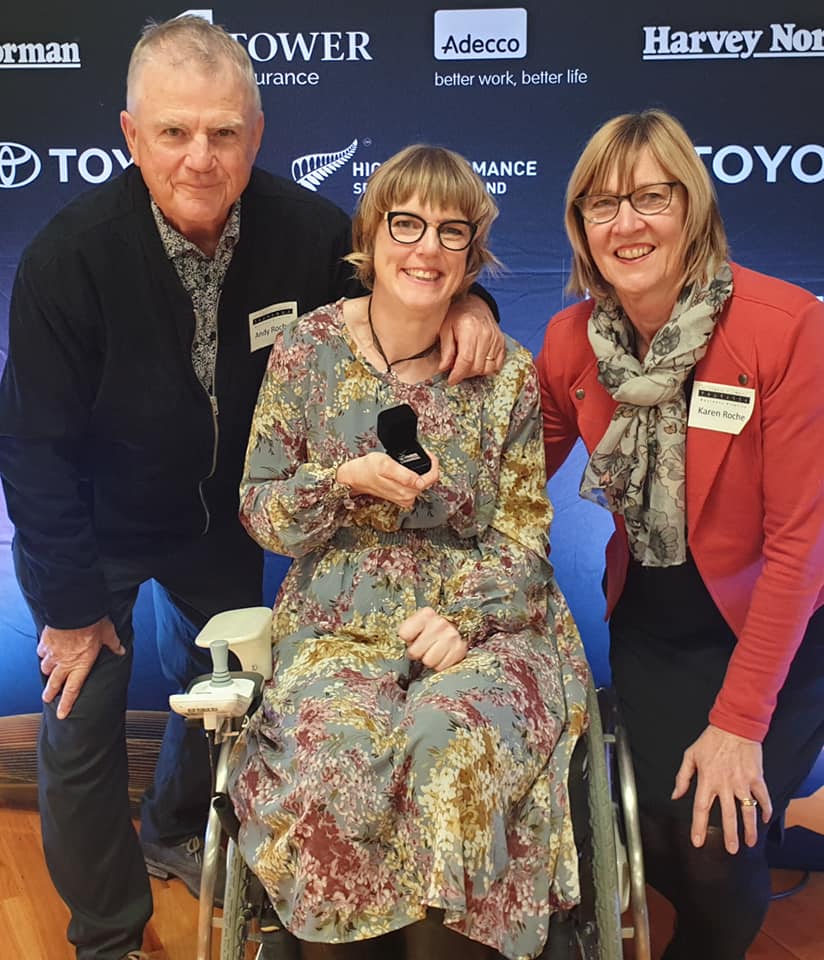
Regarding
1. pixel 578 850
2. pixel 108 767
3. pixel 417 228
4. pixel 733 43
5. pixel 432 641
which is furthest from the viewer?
pixel 733 43

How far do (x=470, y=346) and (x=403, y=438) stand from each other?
33cm

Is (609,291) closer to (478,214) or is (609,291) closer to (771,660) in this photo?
(478,214)

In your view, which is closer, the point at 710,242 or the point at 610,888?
the point at 610,888

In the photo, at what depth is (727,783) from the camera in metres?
1.94

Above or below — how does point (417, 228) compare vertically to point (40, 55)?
below

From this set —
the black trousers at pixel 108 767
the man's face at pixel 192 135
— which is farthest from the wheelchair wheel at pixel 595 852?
the man's face at pixel 192 135

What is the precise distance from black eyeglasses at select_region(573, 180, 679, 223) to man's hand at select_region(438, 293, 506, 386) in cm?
30

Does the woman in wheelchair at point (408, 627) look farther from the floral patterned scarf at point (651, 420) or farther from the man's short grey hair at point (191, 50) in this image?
the man's short grey hair at point (191, 50)

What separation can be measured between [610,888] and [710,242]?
119cm

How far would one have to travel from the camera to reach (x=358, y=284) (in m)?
2.35

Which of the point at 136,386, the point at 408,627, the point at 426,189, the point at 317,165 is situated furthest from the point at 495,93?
the point at 408,627

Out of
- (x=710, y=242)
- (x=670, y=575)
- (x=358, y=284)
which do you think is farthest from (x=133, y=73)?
(x=670, y=575)

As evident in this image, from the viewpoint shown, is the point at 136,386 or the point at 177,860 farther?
the point at 177,860

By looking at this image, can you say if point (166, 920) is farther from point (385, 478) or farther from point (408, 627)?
point (385, 478)
